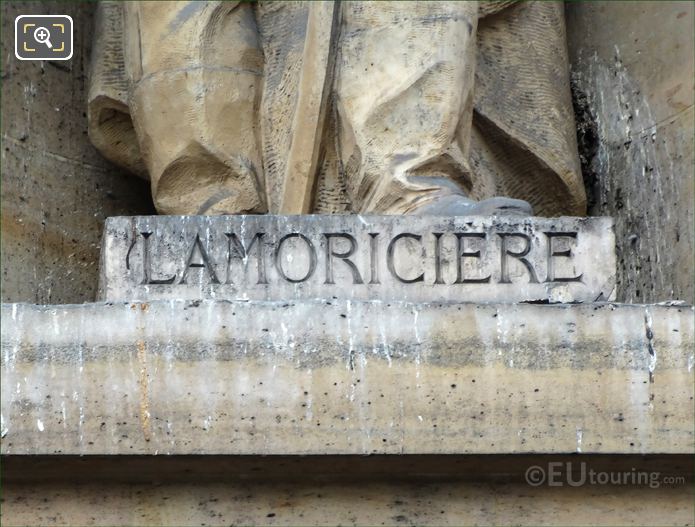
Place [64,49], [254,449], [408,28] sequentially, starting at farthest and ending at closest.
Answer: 1. [64,49]
2. [408,28]
3. [254,449]

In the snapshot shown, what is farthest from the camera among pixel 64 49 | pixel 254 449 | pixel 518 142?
pixel 64 49

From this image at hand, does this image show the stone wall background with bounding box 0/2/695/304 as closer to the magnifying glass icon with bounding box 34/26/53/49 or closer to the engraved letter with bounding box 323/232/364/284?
the magnifying glass icon with bounding box 34/26/53/49

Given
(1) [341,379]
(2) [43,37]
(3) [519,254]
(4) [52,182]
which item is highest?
(2) [43,37]

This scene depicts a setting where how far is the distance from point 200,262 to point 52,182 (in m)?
1.42

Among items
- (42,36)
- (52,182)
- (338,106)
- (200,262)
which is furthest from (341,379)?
(42,36)

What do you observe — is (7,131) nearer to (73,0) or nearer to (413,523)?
(73,0)

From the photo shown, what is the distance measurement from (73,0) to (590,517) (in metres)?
2.43

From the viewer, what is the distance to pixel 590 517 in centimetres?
471

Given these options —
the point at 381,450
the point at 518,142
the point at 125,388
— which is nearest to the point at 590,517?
the point at 381,450

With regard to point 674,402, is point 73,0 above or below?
above

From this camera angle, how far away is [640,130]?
6105 millimetres

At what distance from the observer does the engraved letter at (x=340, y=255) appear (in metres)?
4.82

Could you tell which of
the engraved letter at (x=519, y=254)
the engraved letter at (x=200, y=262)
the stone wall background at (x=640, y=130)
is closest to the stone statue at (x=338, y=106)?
the engraved letter at (x=519, y=254)

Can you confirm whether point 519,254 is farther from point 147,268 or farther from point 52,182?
point 52,182
